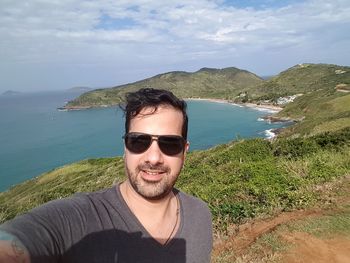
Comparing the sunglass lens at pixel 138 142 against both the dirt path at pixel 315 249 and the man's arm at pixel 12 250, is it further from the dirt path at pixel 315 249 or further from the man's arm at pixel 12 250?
the dirt path at pixel 315 249

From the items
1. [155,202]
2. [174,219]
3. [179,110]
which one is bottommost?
[174,219]

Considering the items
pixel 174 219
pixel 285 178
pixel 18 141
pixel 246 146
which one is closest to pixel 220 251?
pixel 285 178

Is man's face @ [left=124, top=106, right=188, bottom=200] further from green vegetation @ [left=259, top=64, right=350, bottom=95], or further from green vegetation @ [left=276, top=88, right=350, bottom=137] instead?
green vegetation @ [left=259, top=64, right=350, bottom=95]

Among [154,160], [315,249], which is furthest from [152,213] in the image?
[315,249]

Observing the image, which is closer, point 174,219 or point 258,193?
point 174,219

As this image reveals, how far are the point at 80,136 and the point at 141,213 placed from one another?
124859 mm

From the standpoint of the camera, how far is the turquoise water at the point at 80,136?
9088cm

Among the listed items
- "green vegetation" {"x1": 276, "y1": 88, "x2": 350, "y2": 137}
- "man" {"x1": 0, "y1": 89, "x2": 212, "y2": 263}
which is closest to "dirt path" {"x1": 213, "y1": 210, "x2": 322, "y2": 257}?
"man" {"x1": 0, "y1": 89, "x2": 212, "y2": 263}

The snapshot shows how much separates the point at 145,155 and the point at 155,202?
1.30ft

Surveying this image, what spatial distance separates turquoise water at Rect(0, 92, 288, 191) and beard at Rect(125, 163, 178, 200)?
78644mm

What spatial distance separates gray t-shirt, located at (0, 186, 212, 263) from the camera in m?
2.05

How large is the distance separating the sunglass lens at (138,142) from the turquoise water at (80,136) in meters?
78.6

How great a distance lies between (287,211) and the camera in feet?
30.6

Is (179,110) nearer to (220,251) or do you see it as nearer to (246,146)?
(220,251)
